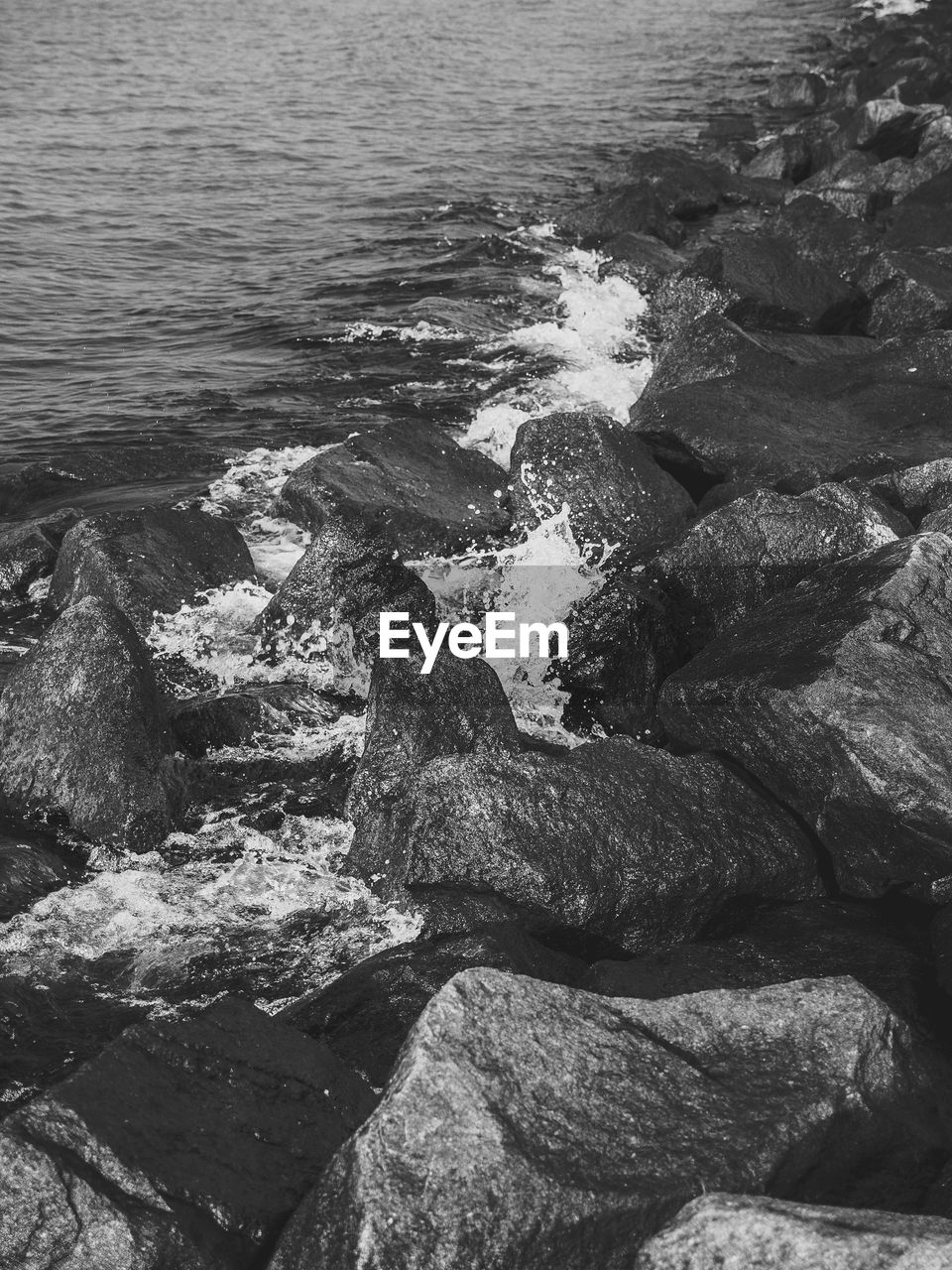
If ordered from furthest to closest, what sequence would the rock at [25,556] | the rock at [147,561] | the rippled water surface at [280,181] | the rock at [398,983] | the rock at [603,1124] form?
1. the rippled water surface at [280,181]
2. the rock at [25,556]
3. the rock at [147,561]
4. the rock at [398,983]
5. the rock at [603,1124]

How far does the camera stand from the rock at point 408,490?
12.1 meters

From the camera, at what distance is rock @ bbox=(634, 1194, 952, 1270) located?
3.97 m

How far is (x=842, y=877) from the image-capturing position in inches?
299

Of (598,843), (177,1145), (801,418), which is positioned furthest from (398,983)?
(801,418)

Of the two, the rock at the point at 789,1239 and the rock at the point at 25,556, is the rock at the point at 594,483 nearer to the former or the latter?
the rock at the point at 25,556

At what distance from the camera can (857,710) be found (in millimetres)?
7316

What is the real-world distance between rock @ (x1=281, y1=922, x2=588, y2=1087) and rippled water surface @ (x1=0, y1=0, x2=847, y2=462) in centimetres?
986

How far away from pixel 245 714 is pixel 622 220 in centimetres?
1718

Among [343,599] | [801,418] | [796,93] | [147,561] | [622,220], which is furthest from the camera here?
[796,93]

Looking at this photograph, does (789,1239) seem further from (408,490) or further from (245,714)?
(408,490)

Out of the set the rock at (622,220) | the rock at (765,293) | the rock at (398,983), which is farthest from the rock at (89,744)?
the rock at (622,220)

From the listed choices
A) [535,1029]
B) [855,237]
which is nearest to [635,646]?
[535,1029]

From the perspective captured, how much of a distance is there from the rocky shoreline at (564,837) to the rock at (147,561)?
0.12 feet

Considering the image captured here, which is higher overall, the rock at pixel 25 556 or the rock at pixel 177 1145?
the rock at pixel 177 1145
